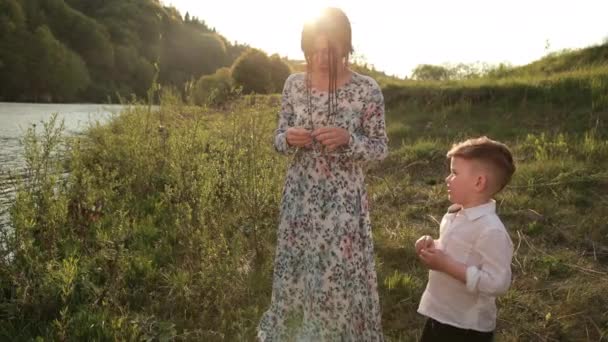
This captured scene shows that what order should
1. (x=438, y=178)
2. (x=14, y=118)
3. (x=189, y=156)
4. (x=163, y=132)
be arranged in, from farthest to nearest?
(x=14, y=118) < (x=438, y=178) < (x=163, y=132) < (x=189, y=156)

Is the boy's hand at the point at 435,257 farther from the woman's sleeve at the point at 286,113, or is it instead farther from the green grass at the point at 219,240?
the green grass at the point at 219,240

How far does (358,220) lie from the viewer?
240 cm

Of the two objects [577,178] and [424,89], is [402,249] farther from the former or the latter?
[424,89]

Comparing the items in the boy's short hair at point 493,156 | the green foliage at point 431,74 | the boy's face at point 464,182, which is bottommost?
the boy's face at point 464,182

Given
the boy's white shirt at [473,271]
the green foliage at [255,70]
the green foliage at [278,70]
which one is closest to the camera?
the boy's white shirt at [473,271]

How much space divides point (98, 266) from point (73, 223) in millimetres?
456

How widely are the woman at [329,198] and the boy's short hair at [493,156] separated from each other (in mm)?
534

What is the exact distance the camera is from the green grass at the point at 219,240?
9.53 feet

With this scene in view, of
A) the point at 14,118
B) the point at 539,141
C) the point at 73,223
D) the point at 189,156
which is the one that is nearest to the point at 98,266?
the point at 73,223

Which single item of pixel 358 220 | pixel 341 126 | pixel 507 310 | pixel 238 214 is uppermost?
→ pixel 341 126

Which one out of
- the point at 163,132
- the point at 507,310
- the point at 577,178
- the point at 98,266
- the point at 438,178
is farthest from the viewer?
the point at 438,178

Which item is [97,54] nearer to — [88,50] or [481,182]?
[88,50]

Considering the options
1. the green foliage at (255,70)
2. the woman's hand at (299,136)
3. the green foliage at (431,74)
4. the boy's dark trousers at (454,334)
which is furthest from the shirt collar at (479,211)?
the green foliage at (255,70)

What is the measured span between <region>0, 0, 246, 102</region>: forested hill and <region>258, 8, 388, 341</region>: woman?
15.2 feet
